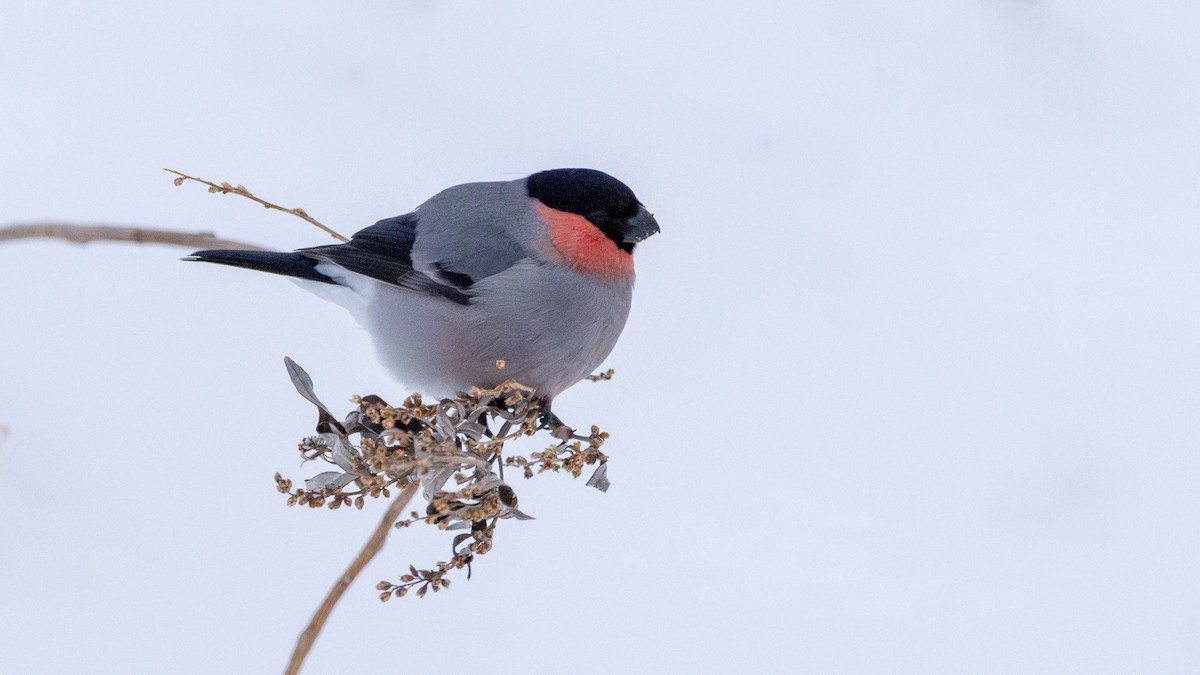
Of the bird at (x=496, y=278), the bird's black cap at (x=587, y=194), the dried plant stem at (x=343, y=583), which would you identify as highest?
the bird's black cap at (x=587, y=194)

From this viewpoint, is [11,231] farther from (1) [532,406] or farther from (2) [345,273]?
(1) [532,406]

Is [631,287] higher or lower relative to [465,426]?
higher

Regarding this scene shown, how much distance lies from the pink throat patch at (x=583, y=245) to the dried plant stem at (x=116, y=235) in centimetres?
29

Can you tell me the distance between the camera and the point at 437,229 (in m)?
1.00

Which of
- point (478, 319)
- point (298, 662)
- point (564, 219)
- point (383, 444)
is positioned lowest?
point (298, 662)

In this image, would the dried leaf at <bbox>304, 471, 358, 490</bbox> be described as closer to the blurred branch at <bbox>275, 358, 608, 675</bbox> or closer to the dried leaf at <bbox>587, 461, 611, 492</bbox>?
the blurred branch at <bbox>275, 358, 608, 675</bbox>

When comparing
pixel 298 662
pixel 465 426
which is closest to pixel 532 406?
pixel 465 426

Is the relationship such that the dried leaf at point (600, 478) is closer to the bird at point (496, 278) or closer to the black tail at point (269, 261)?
the bird at point (496, 278)

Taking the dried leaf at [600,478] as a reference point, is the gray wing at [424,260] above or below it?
above

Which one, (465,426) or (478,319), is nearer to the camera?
(465,426)

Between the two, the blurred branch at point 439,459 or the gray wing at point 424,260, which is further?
the gray wing at point 424,260

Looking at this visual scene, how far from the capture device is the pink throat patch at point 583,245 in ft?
3.17

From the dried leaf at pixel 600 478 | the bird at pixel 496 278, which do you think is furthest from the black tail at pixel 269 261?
the dried leaf at pixel 600 478

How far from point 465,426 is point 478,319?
187 mm
